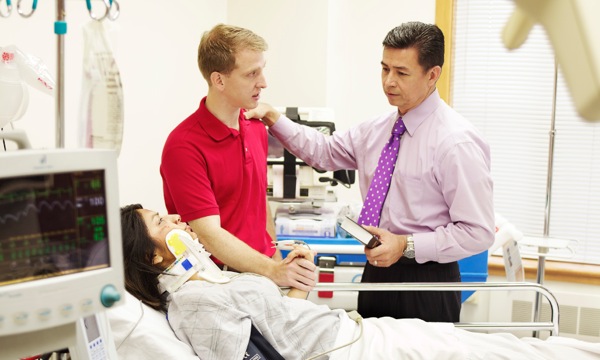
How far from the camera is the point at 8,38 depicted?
88.5 inches

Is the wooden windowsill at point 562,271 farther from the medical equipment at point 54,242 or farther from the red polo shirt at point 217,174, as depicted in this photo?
the medical equipment at point 54,242

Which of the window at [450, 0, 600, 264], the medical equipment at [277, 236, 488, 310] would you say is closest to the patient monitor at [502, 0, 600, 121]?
the medical equipment at [277, 236, 488, 310]

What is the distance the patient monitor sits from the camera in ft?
1.17

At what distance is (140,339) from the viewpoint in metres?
1.86

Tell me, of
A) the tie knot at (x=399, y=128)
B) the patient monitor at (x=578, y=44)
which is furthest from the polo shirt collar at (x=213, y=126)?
the patient monitor at (x=578, y=44)

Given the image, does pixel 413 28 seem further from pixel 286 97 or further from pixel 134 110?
pixel 286 97

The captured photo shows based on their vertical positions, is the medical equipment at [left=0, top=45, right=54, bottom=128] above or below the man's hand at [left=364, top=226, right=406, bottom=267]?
above

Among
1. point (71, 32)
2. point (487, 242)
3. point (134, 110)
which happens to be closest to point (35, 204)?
point (487, 242)

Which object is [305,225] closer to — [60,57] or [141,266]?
[141,266]

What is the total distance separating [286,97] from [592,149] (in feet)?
6.58

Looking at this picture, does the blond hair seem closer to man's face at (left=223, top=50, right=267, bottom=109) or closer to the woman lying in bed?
man's face at (left=223, top=50, right=267, bottom=109)

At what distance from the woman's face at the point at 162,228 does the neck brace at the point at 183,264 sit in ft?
0.11

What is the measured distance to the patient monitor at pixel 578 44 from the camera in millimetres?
357

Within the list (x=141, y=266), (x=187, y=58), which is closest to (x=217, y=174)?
(x=141, y=266)
